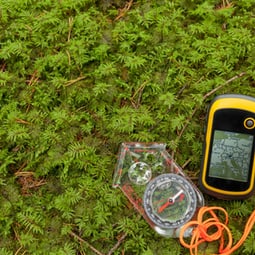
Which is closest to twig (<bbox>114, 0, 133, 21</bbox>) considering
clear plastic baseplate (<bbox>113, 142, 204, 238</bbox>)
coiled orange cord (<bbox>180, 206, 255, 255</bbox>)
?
clear plastic baseplate (<bbox>113, 142, 204, 238</bbox>)

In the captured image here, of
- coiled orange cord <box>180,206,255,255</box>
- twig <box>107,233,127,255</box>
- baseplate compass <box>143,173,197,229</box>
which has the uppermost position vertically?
baseplate compass <box>143,173,197,229</box>

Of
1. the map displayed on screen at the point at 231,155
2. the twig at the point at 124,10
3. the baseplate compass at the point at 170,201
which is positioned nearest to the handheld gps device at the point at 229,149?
the map displayed on screen at the point at 231,155

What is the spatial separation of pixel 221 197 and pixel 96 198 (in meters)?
0.83

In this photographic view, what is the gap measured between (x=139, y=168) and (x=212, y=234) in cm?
65

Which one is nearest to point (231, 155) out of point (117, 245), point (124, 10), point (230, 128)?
point (230, 128)

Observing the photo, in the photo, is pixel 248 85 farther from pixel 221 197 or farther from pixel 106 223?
pixel 106 223

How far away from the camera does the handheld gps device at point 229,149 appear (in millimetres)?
2941

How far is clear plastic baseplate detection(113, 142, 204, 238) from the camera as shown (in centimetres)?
315

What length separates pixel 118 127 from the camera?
3.19m

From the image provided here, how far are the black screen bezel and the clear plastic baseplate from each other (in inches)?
7.5

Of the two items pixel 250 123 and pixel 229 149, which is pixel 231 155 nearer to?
pixel 229 149

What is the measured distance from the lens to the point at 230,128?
9.72ft

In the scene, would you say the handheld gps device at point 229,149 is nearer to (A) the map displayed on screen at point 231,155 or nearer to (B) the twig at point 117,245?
(A) the map displayed on screen at point 231,155

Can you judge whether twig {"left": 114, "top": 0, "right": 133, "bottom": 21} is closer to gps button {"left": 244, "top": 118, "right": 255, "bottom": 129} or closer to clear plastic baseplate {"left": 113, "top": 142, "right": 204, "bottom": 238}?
clear plastic baseplate {"left": 113, "top": 142, "right": 204, "bottom": 238}
